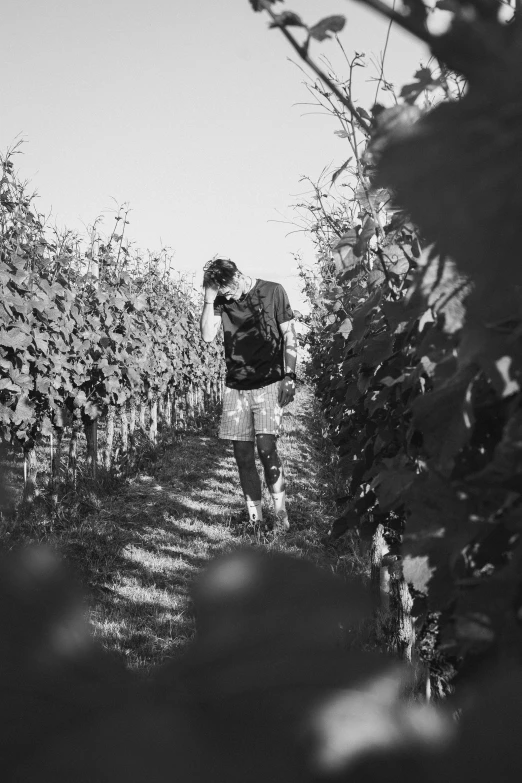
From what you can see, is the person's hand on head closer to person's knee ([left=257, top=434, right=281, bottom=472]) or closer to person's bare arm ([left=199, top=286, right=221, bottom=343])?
person's bare arm ([left=199, top=286, right=221, bottom=343])

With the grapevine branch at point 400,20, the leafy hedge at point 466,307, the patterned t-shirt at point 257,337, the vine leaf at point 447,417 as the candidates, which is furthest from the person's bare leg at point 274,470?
the grapevine branch at point 400,20

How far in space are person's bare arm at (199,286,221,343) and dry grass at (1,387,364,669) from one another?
1552 millimetres

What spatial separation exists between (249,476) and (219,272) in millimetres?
1547

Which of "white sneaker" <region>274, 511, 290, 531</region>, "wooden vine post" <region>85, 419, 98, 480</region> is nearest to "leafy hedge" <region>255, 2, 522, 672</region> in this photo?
"white sneaker" <region>274, 511, 290, 531</region>

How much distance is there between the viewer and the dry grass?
3.79m

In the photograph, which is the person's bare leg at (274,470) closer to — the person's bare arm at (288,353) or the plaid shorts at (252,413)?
the plaid shorts at (252,413)

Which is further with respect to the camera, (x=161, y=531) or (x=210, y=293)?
(x=161, y=531)

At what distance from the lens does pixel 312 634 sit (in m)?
0.41

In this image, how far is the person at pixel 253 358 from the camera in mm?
5211

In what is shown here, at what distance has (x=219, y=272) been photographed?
203 inches

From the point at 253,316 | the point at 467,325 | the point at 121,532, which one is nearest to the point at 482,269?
the point at 467,325

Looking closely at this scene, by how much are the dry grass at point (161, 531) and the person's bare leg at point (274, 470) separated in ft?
0.66

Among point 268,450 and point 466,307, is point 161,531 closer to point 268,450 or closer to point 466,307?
point 268,450

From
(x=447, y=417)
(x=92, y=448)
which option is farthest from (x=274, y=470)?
(x=447, y=417)
